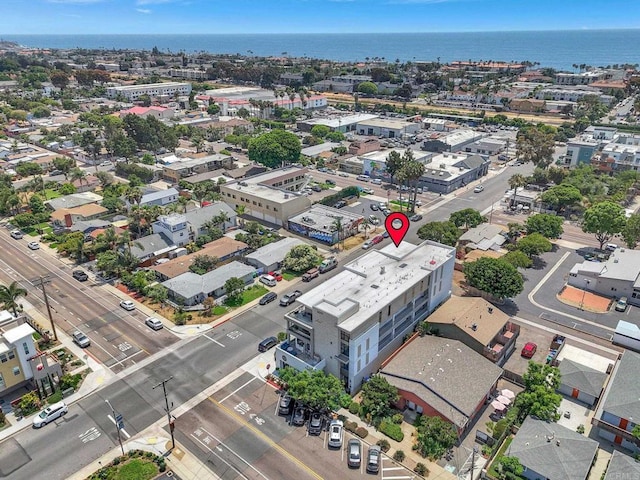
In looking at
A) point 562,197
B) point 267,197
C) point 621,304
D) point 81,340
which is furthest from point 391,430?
point 562,197

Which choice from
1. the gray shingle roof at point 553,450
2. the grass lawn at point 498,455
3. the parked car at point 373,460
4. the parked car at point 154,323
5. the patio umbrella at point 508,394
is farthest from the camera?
the parked car at point 154,323

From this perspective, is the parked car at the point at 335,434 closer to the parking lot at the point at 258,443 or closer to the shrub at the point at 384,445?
the parking lot at the point at 258,443

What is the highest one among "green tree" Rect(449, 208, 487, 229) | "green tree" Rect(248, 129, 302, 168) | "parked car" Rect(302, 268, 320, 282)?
"green tree" Rect(248, 129, 302, 168)

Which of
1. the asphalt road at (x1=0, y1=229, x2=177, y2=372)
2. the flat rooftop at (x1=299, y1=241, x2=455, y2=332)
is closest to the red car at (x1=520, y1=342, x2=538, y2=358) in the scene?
the flat rooftop at (x1=299, y1=241, x2=455, y2=332)

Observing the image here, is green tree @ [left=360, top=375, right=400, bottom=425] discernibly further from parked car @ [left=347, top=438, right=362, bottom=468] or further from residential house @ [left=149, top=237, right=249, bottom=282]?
residential house @ [left=149, top=237, right=249, bottom=282]

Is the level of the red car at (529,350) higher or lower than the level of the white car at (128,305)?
lower

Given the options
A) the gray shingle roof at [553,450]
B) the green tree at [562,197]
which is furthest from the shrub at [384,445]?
the green tree at [562,197]

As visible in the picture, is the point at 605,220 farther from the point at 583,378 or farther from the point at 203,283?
the point at 203,283

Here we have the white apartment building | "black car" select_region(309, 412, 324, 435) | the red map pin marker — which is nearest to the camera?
"black car" select_region(309, 412, 324, 435)
